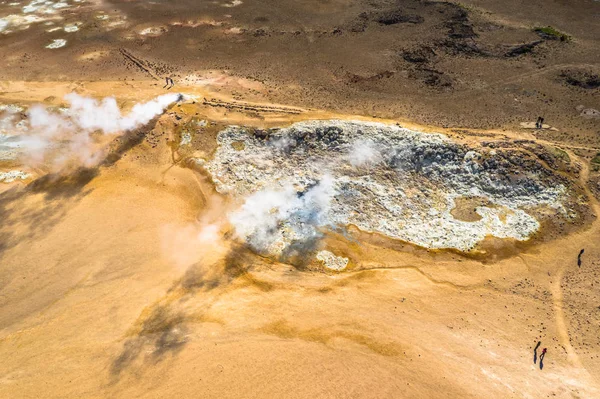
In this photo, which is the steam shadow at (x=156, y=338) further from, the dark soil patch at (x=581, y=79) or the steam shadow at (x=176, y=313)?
the dark soil patch at (x=581, y=79)

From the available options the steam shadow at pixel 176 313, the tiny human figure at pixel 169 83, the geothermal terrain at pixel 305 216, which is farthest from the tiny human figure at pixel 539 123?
the tiny human figure at pixel 169 83

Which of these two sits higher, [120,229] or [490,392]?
[120,229]

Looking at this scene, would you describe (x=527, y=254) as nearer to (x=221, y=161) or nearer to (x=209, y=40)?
(x=221, y=161)

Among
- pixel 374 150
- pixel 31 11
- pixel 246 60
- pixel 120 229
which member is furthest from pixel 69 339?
pixel 31 11

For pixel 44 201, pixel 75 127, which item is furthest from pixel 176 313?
pixel 75 127

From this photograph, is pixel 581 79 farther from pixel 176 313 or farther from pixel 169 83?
pixel 176 313

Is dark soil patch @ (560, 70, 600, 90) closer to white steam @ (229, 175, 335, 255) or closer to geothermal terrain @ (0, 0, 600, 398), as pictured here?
geothermal terrain @ (0, 0, 600, 398)
